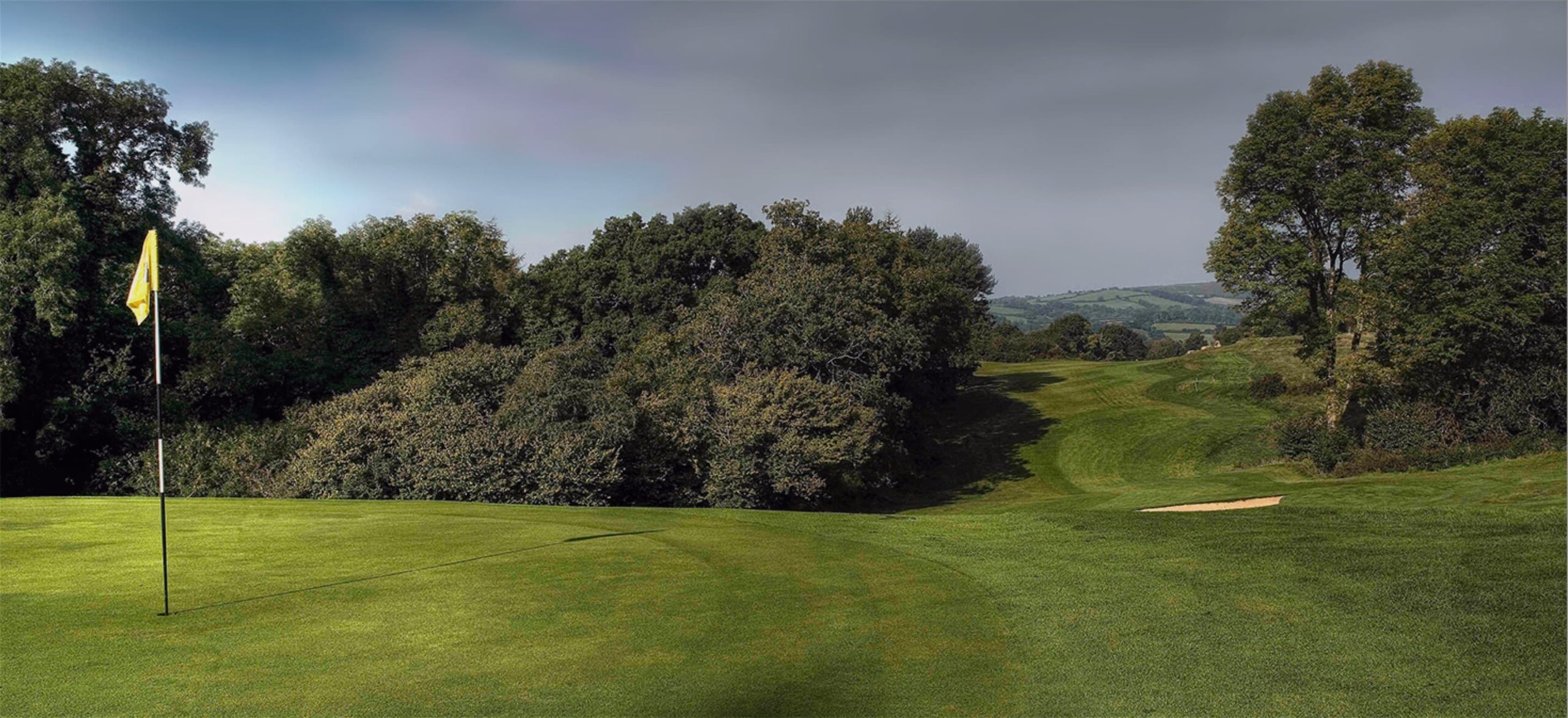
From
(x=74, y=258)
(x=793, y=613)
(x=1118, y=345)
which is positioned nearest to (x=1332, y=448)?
(x=793, y=613)

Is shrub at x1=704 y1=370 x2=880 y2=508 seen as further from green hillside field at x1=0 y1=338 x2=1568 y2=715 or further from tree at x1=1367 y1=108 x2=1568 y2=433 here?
tree at x1=1367 y1=108 x2=1568 y2=433

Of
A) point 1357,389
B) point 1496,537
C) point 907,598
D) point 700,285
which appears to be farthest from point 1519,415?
point 700,285

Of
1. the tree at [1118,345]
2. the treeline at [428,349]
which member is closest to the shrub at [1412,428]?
the treeline at [428,349]

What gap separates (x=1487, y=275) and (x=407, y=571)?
118 feet

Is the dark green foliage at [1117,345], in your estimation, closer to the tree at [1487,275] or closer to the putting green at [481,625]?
the tree at [1487,275]

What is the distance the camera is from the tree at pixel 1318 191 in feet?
123

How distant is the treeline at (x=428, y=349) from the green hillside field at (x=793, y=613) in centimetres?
1032

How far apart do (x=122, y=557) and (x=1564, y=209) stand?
137ft

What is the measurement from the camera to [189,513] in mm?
20641

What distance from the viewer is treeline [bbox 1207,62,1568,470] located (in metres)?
32.7

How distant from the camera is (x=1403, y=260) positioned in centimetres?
3484

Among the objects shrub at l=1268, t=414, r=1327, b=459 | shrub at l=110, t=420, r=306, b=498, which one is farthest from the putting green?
shrub at l=1268, t=414, r=1327, b=459

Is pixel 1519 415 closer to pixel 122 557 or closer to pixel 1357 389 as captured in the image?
pixel 1357 389

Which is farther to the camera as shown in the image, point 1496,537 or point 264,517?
point 264,517
